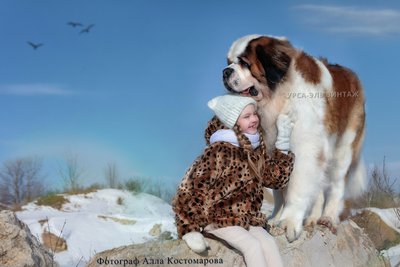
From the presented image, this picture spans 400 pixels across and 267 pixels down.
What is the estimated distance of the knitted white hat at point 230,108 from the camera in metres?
3.94

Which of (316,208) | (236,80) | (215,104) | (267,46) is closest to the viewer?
(215,104)

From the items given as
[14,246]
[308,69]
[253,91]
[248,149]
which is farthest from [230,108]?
[14,246]

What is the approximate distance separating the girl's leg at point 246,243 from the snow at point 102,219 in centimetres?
635

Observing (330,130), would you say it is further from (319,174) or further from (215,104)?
(215,104)

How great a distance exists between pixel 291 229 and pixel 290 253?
0.68ft

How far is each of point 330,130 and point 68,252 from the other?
22.6ft

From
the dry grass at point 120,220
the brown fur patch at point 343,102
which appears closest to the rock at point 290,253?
the brown fur patch at point 343,102

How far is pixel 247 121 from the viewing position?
13.0 ft

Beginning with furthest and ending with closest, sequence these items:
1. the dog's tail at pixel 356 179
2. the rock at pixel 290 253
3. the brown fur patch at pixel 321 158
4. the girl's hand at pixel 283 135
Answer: the dog's tail at pixel 356 179 → the brown fur patch at pixel 321 158 → the girl's hand at pixel 283 135 → the rock at pixel 290 253

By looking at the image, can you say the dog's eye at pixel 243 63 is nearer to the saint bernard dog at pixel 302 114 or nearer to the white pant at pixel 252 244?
the saint bernard dog at pixel 302 114

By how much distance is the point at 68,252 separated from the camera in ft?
35.2

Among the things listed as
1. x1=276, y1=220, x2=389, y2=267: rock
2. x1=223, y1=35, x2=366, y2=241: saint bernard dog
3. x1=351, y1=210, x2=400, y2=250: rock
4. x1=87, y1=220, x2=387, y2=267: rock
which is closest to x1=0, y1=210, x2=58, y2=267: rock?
x1=87, y1=220, x2=387, y2=267: rock

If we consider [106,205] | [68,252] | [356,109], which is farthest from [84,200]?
[356,109]

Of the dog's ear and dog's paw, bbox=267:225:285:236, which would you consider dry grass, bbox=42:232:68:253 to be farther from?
the dog's ear
